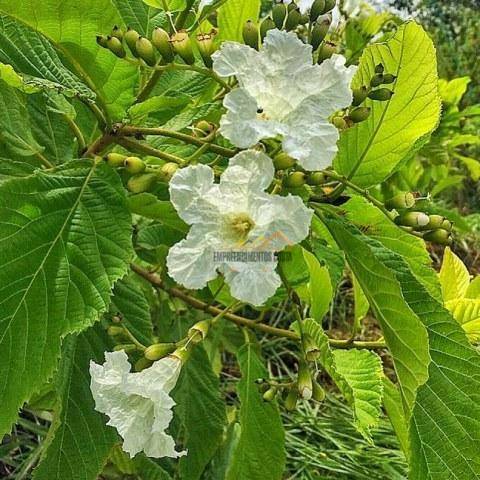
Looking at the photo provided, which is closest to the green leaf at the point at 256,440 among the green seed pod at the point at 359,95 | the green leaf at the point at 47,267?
the green leaf at the point at 47,267

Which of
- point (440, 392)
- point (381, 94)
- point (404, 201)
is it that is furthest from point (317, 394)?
point (381, 94)

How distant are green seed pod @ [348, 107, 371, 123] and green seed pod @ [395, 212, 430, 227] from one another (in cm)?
12

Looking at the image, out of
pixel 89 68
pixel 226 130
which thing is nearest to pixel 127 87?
pixel 89 68

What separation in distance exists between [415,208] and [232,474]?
45cm

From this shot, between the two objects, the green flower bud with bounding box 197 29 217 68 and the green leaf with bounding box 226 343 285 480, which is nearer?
the green flower bud with bounding box 197 29 217 68

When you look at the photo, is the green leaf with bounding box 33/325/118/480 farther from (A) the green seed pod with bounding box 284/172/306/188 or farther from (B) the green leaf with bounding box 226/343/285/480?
(A) the green seed pod with bounding box 284/172/306/188

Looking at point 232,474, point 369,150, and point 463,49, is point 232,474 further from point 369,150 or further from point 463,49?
point 463,49

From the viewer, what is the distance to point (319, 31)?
0.79 m

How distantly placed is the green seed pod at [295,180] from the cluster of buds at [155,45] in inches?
6.8

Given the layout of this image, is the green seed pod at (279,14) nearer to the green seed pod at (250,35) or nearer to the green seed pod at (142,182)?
the green seed pod at (250,35)

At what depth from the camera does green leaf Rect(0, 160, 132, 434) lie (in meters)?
0.72

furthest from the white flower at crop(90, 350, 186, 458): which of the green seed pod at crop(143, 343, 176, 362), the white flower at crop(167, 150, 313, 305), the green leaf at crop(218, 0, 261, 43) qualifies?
the green leaf at crop(218, 0, 261, 43)

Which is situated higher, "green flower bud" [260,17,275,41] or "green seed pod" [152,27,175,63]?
"green flower bud" [260,17,275,41]

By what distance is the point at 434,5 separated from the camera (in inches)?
364
